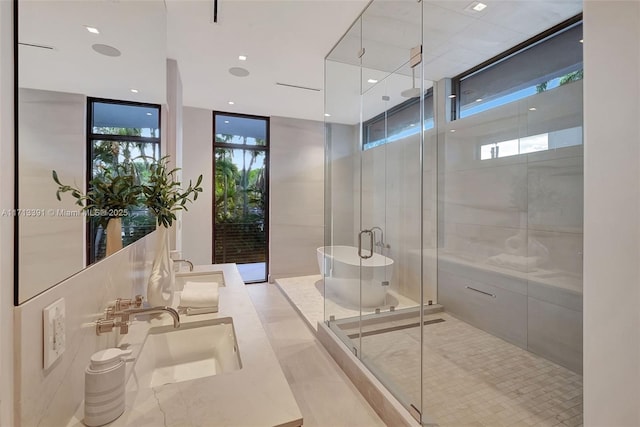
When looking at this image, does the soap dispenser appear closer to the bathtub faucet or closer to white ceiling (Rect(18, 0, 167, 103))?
white ceiling (Rect(18, 0, 167, 103))

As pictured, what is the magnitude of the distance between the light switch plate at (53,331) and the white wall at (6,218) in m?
0.10

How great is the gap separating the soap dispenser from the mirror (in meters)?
0.27

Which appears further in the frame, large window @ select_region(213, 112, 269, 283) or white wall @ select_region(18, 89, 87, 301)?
large window @ select_region(213, 112, 269, 283)

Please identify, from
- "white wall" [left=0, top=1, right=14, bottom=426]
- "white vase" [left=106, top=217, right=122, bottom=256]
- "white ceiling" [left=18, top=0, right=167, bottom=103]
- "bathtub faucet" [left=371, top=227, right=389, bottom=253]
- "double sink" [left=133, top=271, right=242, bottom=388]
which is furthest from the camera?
"bathtub faucet" [left=371, top=227, right=389, bottom=253]

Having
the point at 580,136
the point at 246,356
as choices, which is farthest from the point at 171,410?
the point at 580,136

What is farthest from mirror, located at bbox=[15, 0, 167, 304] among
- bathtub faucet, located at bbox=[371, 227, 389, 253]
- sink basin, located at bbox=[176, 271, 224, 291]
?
bathtub faucet, located at bbox=[371, 227, 389, 253]

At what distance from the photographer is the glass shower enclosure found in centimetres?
217

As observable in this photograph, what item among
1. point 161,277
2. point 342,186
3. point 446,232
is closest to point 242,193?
point 342,186

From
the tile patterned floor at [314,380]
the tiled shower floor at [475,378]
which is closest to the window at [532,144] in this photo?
the tiled shower floor at [475,378]

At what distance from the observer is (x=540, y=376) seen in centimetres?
219

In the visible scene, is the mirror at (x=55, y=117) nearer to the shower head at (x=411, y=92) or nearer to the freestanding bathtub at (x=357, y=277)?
the shower head at (x=411, y=92)

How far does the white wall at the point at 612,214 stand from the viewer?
822 mm

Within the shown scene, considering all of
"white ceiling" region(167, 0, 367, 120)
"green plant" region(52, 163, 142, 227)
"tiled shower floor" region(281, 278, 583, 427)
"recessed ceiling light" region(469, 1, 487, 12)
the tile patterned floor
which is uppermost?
"recessed ceiling light" region(469, 1, 487, 12)

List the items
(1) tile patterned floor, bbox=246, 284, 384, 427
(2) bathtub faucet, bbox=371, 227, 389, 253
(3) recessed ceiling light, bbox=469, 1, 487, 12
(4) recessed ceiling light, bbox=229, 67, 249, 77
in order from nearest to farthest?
(1) tile patterned floor, bbox=246, 284, 384, 427
(3) recessed ceiling light, bbox=469, 1, 487, 12
(4) recessed ceiling light, bbox=229, 67, 249, 77
(2) bathtub faucet, bbox=371, 227, 389, 253
